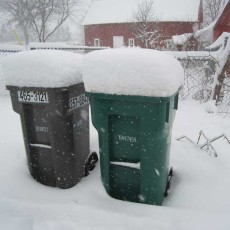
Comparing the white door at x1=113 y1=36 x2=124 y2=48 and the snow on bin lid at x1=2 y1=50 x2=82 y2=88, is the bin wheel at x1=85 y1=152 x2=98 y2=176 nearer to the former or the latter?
the snow on bin lid at x1=2 y1=50 x2=82 y2=88

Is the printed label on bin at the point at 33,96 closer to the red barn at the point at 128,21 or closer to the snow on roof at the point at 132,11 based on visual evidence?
the red barn at the point at 128,21

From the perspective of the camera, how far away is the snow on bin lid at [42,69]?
237 centimetres

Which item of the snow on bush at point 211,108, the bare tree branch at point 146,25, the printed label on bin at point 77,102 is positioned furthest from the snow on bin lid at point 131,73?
Result: the bare tree branch at point 146,25

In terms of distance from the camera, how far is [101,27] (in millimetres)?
27594

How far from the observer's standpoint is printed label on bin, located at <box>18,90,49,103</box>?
2459 millimetres

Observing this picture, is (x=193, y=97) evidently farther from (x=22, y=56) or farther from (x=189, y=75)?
(x=22, y=56)

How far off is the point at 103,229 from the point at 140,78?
1321mm

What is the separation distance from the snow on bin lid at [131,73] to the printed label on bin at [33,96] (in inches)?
19.4

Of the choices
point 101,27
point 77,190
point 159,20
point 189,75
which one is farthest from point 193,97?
point 101,27

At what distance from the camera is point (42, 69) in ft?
7.85

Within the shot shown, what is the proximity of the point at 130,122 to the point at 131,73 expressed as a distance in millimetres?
455

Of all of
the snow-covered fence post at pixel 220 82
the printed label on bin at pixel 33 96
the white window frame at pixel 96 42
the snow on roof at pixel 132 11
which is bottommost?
the white window frame at pixel 96 42

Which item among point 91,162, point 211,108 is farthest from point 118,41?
point 91,162

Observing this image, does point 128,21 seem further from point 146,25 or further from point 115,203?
point 115,203
